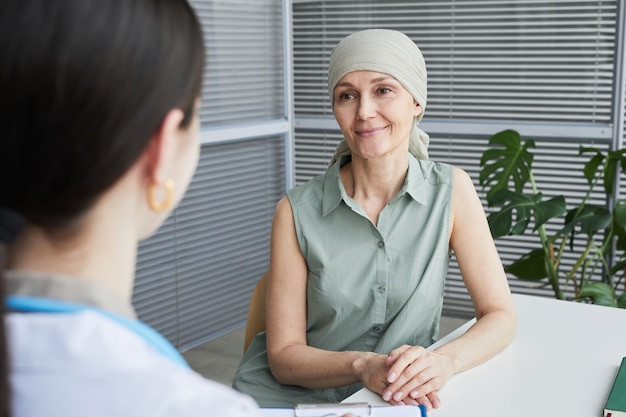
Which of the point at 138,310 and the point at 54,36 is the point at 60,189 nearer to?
the point at 54,36

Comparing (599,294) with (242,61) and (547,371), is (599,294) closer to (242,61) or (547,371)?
(547,371)

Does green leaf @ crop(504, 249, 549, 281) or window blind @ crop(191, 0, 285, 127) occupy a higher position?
window blind @ crop(191, 0, 285, 127)

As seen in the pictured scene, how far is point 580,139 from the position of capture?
153 inches

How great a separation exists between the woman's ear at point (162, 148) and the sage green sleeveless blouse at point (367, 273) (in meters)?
1.24

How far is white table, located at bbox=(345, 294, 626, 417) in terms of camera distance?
1481mm

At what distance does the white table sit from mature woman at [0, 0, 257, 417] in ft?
2.94

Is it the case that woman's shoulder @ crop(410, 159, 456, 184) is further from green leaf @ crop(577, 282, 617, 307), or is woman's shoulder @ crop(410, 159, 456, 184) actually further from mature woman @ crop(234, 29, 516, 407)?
green leaf @ crop(577, 282, 617, 307)

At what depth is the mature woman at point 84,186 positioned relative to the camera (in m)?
0.63

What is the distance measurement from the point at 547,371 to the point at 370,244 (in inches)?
21.2

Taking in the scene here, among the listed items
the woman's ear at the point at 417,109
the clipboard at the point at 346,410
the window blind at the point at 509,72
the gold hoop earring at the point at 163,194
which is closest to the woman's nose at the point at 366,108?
the woman's ear at the point at 417,109

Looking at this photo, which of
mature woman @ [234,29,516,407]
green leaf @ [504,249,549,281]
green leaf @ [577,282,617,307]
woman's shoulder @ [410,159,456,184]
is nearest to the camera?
mature woman @ [234,29,516,407]

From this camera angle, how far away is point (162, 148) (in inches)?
28.5

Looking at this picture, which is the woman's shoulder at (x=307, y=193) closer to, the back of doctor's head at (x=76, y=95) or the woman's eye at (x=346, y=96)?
the woman's eye at (x=346, y=96)

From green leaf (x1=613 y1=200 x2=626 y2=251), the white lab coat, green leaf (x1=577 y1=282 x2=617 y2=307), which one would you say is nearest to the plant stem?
green leaf (x1=613 y1=200 x2=626 y2=251)
